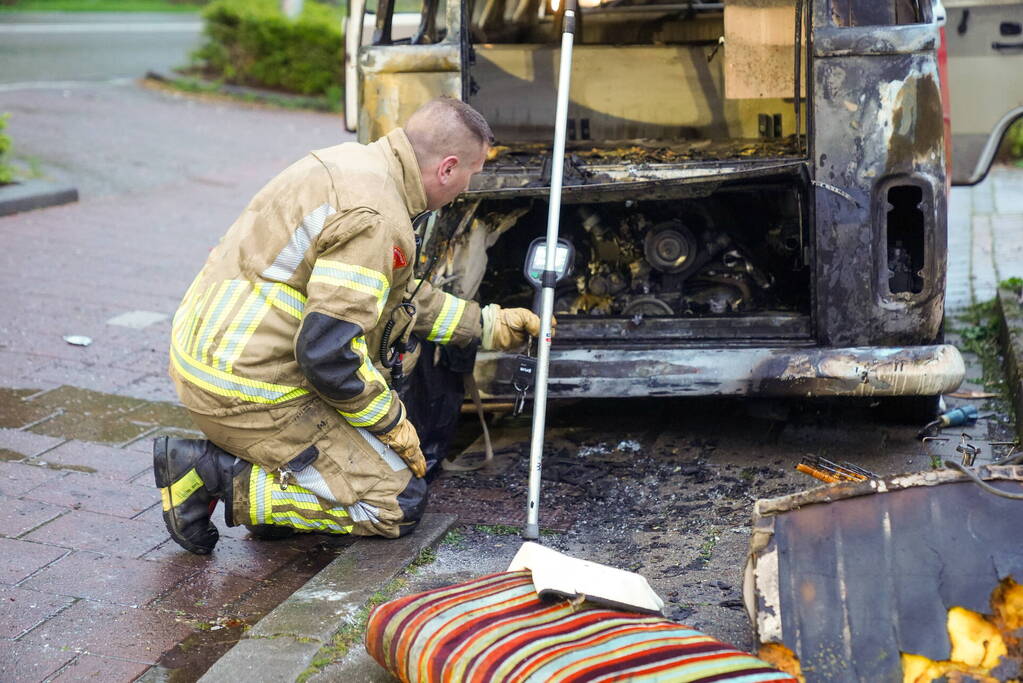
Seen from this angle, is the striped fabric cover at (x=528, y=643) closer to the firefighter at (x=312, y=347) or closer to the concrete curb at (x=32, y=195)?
the firefighter at (x=312, y=347)

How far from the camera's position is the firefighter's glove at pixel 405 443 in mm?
3543

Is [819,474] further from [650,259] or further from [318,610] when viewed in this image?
[318,610]

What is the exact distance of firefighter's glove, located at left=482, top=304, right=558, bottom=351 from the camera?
13.2 feet

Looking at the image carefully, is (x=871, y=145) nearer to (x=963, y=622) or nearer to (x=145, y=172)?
(x=963, y=622)

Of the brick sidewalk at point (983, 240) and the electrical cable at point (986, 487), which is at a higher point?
the brick sidewalk at point (983, 240)

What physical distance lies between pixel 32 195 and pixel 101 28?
45.8 feet

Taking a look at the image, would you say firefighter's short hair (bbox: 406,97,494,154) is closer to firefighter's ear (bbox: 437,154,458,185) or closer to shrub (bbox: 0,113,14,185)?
firefighter's ear (bbox: 437,154,458,185)

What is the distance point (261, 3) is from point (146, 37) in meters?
5.65

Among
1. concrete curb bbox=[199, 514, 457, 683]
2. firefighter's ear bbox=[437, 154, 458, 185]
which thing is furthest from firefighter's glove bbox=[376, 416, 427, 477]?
firefighter's ear bbox=[437, 154, 458, 185]

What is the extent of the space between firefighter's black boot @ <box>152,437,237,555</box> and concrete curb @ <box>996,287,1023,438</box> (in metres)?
2.81

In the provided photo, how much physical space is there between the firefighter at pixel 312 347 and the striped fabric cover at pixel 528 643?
0.76 metres

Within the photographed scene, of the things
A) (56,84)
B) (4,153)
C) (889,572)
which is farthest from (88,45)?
(889,572)

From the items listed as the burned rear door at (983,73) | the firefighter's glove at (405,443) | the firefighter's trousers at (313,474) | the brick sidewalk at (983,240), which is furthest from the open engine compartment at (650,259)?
the brick sidewalk at (983,240)

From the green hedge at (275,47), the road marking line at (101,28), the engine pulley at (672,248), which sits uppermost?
the road marking line at (101,28)
